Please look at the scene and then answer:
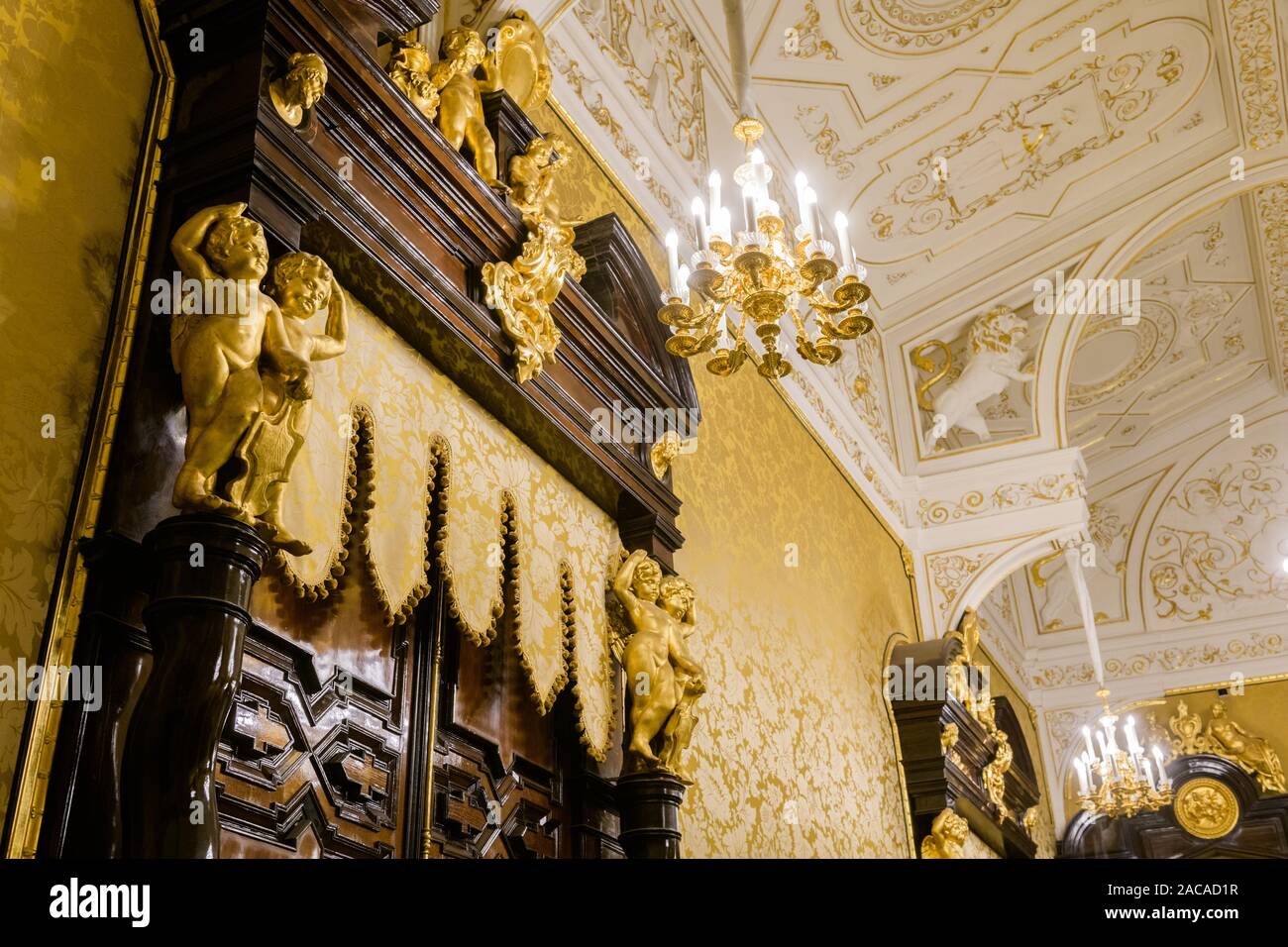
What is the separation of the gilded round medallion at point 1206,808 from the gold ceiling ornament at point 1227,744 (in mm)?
285

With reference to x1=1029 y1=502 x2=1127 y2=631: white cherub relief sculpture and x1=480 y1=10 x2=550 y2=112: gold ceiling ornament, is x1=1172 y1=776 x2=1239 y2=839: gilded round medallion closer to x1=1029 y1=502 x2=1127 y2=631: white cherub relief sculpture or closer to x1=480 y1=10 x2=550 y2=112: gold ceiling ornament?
x1=1029 y1=502 x2=1127 y2=631: white cherub relief sculpture

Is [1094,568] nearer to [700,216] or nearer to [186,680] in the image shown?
[700,216]

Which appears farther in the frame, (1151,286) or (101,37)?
(1151,286)

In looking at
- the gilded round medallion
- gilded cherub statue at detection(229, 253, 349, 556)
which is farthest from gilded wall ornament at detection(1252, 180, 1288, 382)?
gilded cherub statue at detection(229, 253, 349, 556)

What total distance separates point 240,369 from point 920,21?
6.41 meters

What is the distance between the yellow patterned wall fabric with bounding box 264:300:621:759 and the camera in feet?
9.70

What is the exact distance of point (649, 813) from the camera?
3.89 metres

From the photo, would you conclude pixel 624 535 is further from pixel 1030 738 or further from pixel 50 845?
pixel 1030 738

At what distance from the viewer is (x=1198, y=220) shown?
993cm

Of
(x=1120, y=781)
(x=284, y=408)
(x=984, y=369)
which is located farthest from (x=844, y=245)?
(x=1120, y=781)

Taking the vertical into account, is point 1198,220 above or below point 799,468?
above

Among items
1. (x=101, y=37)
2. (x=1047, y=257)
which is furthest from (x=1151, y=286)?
(x=101, y=37)

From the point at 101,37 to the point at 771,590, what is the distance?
4142 mm
